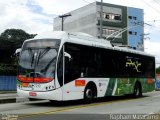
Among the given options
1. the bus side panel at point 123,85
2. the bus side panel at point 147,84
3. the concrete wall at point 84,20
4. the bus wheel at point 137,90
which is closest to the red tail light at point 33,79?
the bus side panel at point 123,85

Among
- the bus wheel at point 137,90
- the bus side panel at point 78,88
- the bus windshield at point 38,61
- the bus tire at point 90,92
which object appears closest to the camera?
the bus windshield at point 38,61

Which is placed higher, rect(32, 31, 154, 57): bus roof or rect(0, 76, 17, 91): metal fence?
rect(32, 31, 154, 57): bus roof

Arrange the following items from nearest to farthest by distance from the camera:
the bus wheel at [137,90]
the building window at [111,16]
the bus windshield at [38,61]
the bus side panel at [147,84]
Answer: the bus windshield at [38,61], the bus wheel at [137,90], the bus side panel at [147,84], the building window at [111,16]

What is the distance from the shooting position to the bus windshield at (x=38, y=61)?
719 inches

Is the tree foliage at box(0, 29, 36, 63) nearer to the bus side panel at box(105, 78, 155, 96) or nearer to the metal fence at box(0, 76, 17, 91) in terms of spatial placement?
the metal fence at box(0, 76, 17, 91)

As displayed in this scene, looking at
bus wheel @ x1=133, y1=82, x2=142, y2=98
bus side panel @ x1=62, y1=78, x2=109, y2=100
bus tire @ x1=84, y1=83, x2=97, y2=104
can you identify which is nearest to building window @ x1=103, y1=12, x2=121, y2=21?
bus wheel @ x1=133, y1=82, x2=142, y2=98

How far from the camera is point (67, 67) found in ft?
61.7

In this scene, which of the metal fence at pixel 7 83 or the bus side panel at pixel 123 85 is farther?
the metal fence at pixel 7 83

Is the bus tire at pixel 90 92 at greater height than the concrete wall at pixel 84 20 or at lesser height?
lesser

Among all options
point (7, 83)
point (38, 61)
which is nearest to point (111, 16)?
point (7, 83)

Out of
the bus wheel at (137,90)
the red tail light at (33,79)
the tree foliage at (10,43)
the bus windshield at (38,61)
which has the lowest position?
the bus wheel at (137,90)

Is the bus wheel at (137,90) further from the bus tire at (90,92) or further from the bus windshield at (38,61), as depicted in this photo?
the bus windshield at (38,61)

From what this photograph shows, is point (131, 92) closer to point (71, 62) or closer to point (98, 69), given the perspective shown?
point (98, 69)

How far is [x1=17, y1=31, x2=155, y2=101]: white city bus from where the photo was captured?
18250mm
